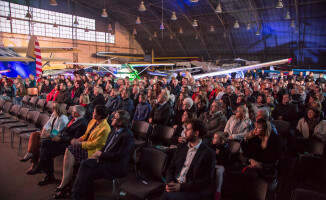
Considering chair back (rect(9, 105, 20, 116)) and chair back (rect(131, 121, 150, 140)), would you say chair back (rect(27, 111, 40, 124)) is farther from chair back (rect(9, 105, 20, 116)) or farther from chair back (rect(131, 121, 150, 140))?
chair back (rect(131, 121, 150, 140))

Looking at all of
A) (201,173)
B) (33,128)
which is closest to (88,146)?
(201,173)

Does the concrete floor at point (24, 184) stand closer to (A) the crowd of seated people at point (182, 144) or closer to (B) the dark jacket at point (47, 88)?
(A) the crowd of seated people at point (182, 144)

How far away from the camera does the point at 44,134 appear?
412 centimetres

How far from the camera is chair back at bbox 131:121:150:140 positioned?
14.7 feet

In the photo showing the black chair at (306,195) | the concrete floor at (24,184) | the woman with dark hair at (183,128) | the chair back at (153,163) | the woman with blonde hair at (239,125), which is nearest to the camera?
the black chair at (306,195)

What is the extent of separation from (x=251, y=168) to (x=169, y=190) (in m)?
1.26

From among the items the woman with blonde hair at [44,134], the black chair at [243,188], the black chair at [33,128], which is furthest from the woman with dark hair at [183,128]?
the black chair at [33,128]

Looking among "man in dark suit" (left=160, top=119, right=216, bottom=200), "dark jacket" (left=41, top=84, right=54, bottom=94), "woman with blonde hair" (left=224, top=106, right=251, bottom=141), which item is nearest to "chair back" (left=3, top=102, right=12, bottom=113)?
"dark jacket" (left=41, top=84, right=54, bottom=94)

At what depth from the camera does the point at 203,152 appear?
2.40m

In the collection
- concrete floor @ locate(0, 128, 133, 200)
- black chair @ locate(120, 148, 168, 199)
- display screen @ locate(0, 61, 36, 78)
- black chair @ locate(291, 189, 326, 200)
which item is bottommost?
concrete floor @ locate(0, 128, 133, 200)

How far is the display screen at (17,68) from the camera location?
12.7 meters

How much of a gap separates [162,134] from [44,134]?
210 cm

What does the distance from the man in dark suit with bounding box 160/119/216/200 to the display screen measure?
1347 centimetres

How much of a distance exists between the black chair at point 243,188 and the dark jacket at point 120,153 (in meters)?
1.29
